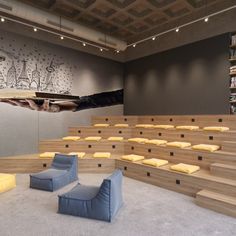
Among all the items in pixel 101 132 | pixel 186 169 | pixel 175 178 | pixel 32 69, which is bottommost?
pixel 175 178

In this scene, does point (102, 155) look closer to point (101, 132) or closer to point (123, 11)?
point (101, 132)

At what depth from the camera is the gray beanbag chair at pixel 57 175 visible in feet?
11.0

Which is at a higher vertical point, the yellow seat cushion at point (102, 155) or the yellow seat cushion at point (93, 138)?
the yellow seat cushion at point (93, 138)

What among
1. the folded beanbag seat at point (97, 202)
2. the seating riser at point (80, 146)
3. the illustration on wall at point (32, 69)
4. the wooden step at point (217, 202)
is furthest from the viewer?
the seating riser at point (80, 146)

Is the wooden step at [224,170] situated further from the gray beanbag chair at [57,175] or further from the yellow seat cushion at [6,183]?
the yellow seat cushion at [6,183]

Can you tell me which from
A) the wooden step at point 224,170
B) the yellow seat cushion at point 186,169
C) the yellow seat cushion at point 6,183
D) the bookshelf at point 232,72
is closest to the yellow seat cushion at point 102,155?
the yellow seat cushion at point 186,169

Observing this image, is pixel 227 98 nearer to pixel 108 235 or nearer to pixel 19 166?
pixel 108 235

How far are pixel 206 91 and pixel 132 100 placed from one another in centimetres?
250

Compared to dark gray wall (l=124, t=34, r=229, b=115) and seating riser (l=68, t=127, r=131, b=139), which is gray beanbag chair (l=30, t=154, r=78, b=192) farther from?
dark gray wall (l=124, t=34, r=229, b=115)

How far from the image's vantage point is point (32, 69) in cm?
518

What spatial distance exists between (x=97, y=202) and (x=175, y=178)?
1468 mm

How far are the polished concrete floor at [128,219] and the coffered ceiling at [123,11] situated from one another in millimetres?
3994

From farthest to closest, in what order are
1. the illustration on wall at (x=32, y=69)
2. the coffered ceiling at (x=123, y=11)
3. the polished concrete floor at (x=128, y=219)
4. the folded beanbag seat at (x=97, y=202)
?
1. the illustration on wall at (x=32, y=69)
2. the coffered ceiling at (x=123, y=11)
3. the folded beanbag seat at (x=97, y=202)
4. the polished concrete floor at (x=128, y=219)

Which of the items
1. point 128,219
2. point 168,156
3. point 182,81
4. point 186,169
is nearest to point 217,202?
point 186,169
